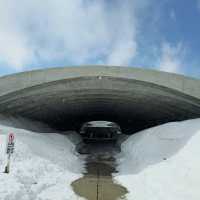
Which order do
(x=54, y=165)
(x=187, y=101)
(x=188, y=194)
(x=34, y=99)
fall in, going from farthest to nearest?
(x=34, y=99) < (x=187, y=101) < (x=54, y=165) < (x=188, y=194)

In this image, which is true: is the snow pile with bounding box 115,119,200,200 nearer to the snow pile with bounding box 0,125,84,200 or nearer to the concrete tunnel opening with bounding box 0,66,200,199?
the concrete tunnel opening with bounding box 0,66,200,199

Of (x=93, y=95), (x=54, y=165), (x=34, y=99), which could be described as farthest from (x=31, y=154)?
(x=93, y=95)

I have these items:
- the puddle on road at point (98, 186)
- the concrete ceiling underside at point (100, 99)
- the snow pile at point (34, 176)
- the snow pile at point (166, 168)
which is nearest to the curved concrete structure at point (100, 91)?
the concrete ceiling underside at point (100, 99)

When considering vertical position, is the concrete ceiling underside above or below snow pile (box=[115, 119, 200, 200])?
above

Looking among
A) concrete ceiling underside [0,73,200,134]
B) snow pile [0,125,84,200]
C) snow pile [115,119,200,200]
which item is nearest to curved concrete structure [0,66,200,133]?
concrete ceiling underside [0,73,200,134]

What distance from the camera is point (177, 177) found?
9625mm

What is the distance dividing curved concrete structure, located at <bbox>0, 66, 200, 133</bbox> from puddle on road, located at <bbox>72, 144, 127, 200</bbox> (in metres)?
7.54

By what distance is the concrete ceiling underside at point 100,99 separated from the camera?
1972 centimetres

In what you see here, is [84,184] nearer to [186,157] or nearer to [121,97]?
[186,157]

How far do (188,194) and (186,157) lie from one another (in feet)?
9.76

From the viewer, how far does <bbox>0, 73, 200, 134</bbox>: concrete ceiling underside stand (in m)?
19.7

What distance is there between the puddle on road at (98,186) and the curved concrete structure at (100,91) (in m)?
7.54

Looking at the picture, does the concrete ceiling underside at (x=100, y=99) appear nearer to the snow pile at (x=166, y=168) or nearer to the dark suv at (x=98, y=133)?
the snow pile at (x=166, y=168)

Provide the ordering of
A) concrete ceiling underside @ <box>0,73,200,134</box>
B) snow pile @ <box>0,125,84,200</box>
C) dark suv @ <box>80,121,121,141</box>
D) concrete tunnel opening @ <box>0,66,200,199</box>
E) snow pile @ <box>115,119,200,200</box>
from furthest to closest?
1. dark suv @ <box>80,121,121,141</box>
2. concrete ceiling underside @ <box>0,73,200,134</box>
3. concrete tunnel opening @ <box>0,66,200,199</box>
4. snow pile @ <box>115,119,200,200</box>
5. snow pile @ <box>0,125,84,200</box>
